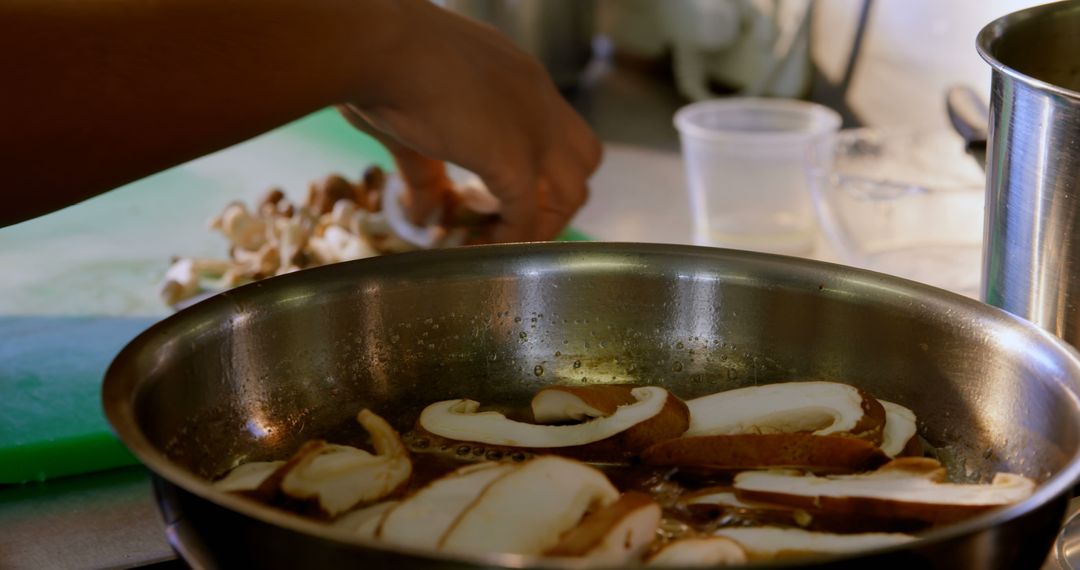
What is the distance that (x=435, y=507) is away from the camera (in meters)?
0.51

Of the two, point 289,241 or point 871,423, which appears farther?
point 289,241

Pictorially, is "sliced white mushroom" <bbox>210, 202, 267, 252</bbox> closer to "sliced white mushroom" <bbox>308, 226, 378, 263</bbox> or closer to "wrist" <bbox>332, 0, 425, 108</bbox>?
"sliced white mushroom" <bbox>308, 226, 378, 263</bbox>

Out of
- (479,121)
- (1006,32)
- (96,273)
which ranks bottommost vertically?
(96,273)

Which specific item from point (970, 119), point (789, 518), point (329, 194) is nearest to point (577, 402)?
point (789, 518)

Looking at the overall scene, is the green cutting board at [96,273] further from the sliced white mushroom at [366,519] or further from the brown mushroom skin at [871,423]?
the brown mushroom skin at [871,423]

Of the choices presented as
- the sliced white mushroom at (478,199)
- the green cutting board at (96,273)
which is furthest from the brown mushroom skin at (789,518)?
the sliced white mushroom at (478,199)

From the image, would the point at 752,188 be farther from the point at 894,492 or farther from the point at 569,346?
the point at 894,492

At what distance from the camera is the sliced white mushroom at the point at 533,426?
63 centimetres

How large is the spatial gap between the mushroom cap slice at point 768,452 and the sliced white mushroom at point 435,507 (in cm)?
11

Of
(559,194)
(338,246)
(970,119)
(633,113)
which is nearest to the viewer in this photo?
(970,119)

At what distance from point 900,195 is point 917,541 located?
2.62 ft

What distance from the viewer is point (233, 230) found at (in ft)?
4.11

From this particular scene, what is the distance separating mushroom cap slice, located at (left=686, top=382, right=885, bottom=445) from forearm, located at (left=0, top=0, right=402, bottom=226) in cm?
35

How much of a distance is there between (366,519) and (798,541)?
188 millimetres
